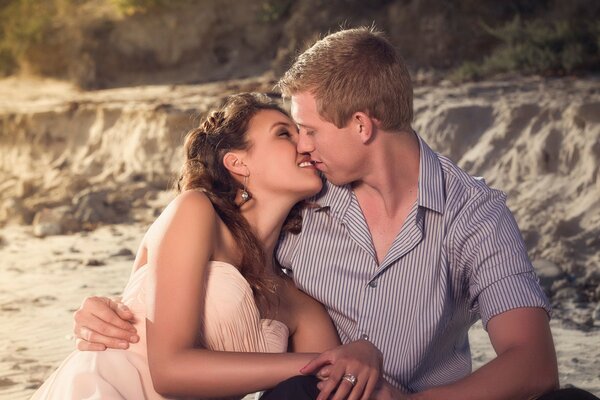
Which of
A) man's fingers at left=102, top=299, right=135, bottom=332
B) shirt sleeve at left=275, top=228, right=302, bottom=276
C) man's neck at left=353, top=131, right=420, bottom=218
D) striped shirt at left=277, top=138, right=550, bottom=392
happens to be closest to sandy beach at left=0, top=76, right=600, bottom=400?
man's fingers at left=102, top=299, right=135, bottom=332

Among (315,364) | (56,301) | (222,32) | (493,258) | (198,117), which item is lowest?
(56,301)

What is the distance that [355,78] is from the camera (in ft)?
12.0

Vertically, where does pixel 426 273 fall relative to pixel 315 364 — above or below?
above

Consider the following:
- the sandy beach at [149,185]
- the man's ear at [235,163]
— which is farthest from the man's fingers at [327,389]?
the sandy beach at [149,185]

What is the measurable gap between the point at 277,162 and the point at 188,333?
71 centimetres

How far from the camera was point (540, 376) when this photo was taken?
3398mm

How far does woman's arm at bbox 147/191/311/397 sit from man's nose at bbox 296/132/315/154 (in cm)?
39

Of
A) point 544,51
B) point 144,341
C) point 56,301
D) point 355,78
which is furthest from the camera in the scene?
point 544,51

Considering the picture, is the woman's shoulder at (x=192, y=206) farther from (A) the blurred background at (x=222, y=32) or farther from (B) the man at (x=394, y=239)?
(A) the blurred background at (x=222, y=32)

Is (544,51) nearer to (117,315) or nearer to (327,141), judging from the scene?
(327,141)

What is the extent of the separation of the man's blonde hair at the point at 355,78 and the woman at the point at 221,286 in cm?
28

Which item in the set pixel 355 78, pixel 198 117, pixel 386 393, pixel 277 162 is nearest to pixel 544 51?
pixel 198 117

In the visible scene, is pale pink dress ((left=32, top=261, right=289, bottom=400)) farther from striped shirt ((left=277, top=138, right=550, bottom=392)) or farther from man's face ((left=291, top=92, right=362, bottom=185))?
man's face ((left=291, top=92, right=362, bottom=185))

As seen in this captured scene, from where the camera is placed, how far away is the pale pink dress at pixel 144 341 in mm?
3600
